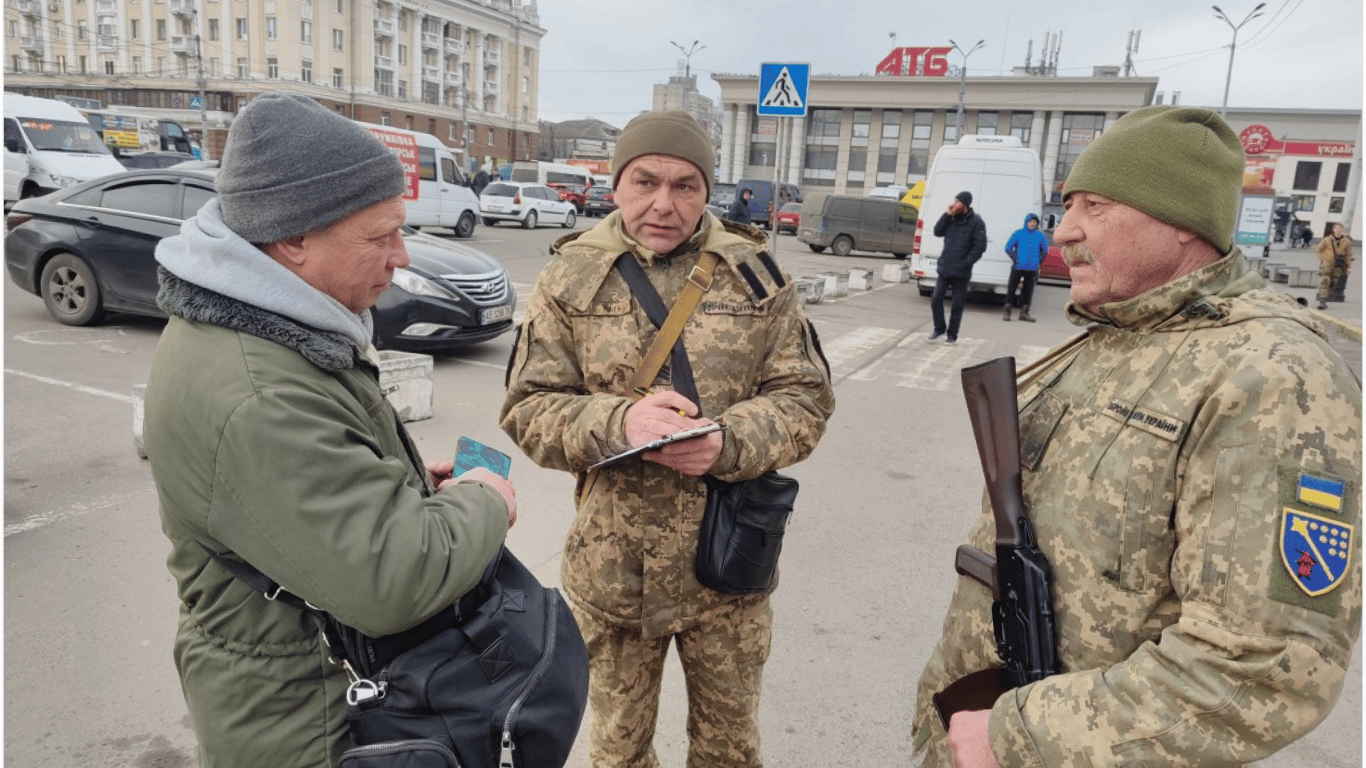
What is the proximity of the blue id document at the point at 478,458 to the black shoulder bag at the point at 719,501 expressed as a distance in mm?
463

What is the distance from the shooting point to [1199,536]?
115 cm

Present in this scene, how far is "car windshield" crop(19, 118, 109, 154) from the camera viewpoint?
63.3 ft

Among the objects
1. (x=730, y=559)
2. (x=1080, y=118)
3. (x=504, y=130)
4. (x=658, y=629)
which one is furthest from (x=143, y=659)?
(x=504, y=130)

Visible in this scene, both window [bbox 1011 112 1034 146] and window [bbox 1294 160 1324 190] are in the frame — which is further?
window [bbox 1011 112 1034 146]

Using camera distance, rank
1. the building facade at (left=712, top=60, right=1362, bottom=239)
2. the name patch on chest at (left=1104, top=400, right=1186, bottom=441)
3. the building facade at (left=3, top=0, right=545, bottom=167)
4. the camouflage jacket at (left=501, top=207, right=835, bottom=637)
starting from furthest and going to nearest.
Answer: the building facade at (left=3, top=0, right=545, bottom=167) → the building facade at (left=712, top=60, right=1362, bottom=239) → the camouflage jacket at (left=501, top=207, right=835, bottom=637) → the name patch on chest at (left=1104, top=400, right=1186, bottom=441)

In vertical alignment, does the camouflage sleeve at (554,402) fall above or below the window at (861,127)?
below

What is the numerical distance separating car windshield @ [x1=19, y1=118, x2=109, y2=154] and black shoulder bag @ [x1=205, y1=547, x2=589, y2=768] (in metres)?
23.6

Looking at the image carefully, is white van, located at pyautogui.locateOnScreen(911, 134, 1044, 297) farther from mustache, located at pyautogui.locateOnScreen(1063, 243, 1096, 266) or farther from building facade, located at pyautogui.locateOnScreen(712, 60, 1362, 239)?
building facade, located at pyautogui.locateOnScreen(712, 60, 1362, 239)

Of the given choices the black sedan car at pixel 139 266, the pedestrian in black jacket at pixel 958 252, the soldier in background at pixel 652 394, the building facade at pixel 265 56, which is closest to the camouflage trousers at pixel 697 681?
the soldier in background at pixel 652 394

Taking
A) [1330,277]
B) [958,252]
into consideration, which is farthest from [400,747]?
[1330,277]

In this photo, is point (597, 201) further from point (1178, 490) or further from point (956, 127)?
point (1178, 490)

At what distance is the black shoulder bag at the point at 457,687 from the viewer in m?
1.29

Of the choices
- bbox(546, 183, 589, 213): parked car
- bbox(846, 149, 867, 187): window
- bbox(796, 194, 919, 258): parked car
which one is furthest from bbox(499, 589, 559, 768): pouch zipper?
bbox(846, 149, 867, 187): window

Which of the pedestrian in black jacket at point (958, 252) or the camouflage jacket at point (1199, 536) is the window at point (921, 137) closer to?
the pedestrian in black jacket at point (958, 252)
